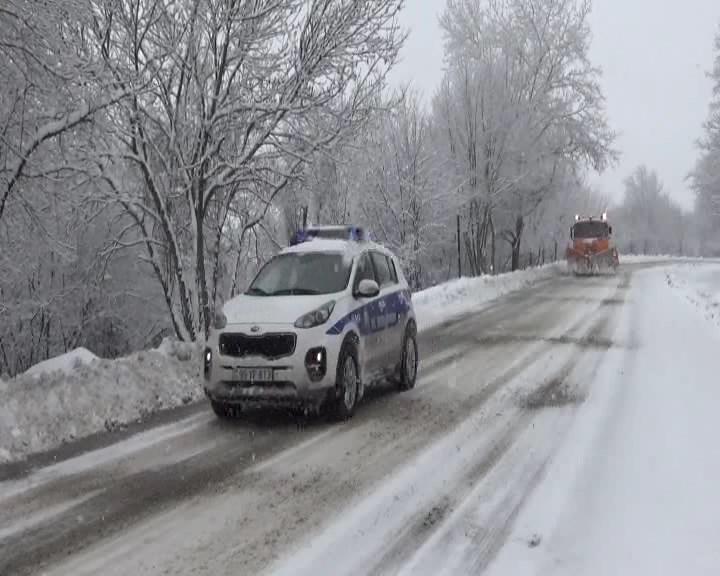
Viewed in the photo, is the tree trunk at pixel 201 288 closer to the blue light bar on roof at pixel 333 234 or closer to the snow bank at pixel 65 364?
the snow bank at pixel 65 364

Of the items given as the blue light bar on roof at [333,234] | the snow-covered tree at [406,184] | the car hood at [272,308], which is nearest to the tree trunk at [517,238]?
the snow-covered tree at [406,184]

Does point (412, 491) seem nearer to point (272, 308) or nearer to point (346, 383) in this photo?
point (346, 383)

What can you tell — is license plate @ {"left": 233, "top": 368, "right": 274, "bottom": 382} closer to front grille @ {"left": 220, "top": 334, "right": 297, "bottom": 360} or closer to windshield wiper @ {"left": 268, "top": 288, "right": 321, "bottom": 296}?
front grille @ {"left": 220, "top": 334, "right": 297, "bottom": 360}

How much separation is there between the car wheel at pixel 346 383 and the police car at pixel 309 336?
0.4 inches

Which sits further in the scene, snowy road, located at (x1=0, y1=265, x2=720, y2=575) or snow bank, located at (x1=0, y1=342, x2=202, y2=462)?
snow bank, located at (x1=0, y1=342, x2=202, y2=462)

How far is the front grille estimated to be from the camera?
7.41 m

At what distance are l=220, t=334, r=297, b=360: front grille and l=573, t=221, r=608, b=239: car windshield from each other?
3414 cm

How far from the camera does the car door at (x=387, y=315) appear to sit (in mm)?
8961

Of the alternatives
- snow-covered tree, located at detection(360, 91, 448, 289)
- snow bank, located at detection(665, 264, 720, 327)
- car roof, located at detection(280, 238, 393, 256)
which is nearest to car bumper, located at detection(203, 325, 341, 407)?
car roof, located at detection(280, 238, 393, 256)

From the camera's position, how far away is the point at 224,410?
802cm

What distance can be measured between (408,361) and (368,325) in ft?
4.54

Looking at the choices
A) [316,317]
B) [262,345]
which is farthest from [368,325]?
[262,345]

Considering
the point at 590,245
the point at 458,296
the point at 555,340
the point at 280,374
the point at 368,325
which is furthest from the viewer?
the point at 590,245

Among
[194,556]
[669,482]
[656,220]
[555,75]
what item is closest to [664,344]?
[669,482]
